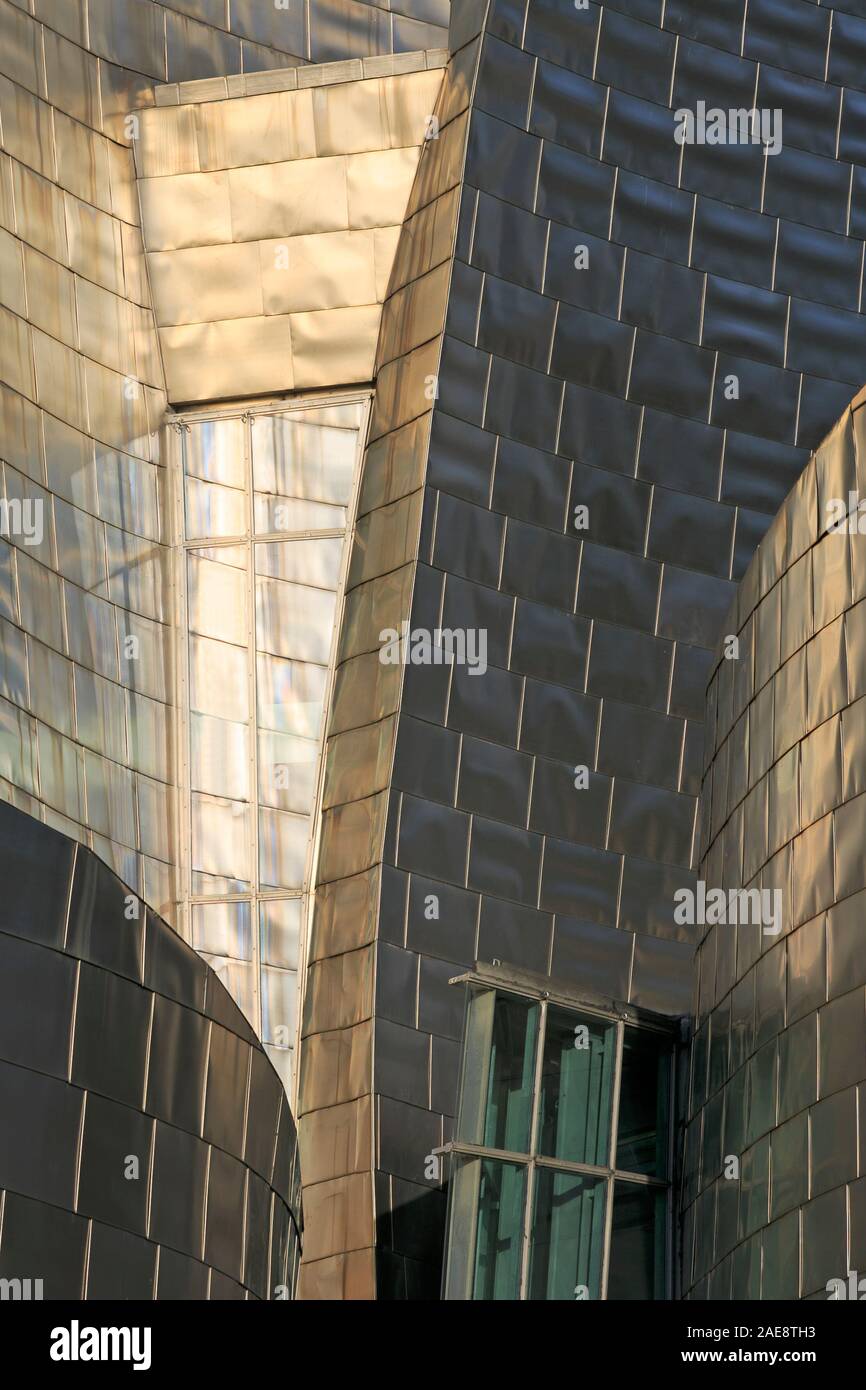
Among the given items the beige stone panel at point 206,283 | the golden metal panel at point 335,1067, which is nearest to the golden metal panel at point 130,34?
the beige stone panel at point 206,283

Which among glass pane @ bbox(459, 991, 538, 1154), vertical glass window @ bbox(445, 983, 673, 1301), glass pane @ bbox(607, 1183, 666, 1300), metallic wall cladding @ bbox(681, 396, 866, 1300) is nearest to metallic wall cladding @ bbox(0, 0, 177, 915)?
glass pane @ bbox(459, 991, 538, 1154)

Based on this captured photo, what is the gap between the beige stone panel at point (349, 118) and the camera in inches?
1190

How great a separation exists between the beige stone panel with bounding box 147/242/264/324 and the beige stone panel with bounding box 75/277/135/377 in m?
0.70

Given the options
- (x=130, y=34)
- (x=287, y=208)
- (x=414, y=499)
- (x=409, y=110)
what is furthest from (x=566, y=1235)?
(x=130, y=34)

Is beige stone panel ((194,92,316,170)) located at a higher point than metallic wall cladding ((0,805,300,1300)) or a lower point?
higher

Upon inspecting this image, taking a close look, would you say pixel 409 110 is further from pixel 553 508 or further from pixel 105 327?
pixel 553 508

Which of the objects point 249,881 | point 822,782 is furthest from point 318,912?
point 822,782

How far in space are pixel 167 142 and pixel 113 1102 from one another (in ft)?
58.2

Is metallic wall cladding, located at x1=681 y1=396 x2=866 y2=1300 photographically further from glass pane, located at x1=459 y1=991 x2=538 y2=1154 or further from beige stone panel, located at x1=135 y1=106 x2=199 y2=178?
beige stone panel, located at x1=135 y1=106 x2=199 y2=178

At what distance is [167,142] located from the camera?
30031 mm

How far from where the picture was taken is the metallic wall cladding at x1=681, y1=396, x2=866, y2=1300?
53.5 ft

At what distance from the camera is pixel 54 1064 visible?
15547 millimetres

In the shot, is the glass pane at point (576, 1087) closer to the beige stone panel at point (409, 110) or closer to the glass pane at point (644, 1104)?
the glass pane at point (644, 1104)

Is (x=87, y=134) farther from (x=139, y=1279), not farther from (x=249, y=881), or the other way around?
(x=139, y=1279)
